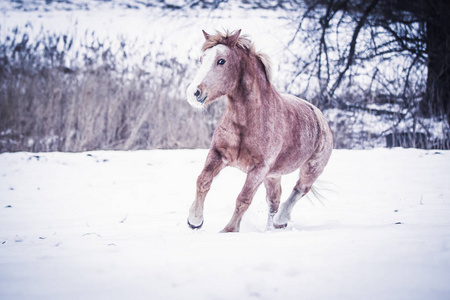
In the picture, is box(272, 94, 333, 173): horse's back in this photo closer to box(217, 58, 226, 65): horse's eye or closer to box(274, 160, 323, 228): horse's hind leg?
box(274, 160, 323, 228): horse's hind leg

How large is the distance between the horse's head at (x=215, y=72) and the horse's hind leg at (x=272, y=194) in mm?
1172

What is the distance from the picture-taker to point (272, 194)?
3488mm

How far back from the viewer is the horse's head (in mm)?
2391

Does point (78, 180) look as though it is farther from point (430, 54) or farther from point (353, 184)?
point (430, 54)

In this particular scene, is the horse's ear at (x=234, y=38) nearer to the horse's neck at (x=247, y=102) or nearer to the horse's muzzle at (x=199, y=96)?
the horse's neck at (x=247, y=102)

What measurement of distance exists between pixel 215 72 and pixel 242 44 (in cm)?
40

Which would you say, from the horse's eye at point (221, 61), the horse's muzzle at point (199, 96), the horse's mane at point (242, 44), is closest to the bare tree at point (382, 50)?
the horse's mane at point (242, 44)

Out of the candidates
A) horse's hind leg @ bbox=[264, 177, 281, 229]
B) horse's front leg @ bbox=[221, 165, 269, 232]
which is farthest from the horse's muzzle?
horse's hind leg @ bbox=[264, 177, 281, 229]

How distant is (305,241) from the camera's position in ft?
5.48

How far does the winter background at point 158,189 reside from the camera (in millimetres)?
1257

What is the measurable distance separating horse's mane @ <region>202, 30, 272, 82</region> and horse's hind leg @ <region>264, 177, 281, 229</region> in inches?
40.7

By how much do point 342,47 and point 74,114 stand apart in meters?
5.35

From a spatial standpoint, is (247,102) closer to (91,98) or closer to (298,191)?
(298,191)

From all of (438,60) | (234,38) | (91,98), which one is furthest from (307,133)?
(438,60)
